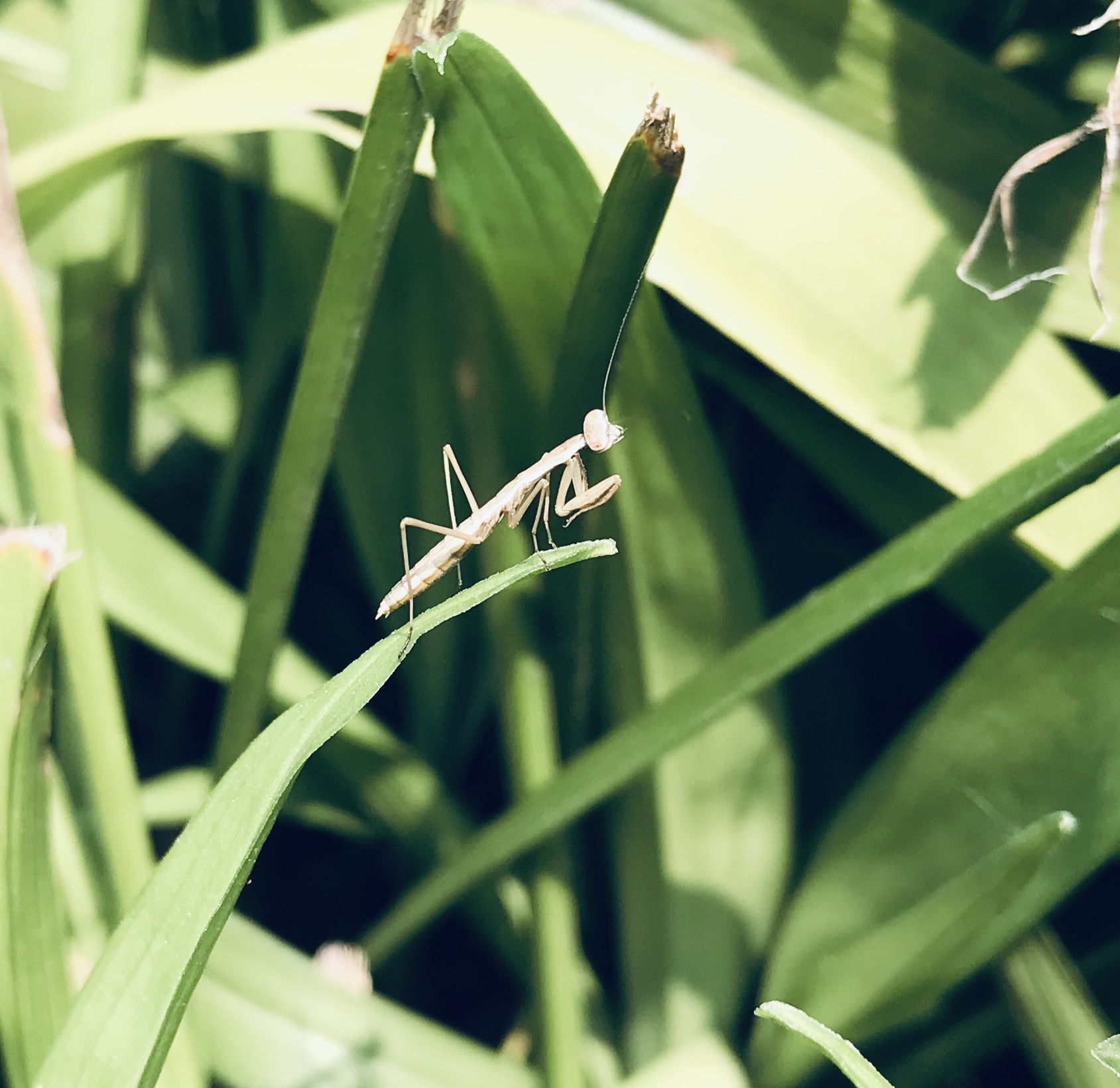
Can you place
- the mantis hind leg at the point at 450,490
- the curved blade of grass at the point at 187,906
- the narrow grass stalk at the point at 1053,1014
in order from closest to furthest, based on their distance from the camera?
1. the curved blade of grass at the point at 187,906
2. the narrow grass stalk at the point at 1053,1014
3. the mantis hind leg at the point at 450,490

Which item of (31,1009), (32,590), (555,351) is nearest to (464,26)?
(555,351)


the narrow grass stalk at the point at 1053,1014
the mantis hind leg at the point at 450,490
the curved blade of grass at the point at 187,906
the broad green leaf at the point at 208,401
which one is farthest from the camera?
the broad green leaf at the point at 208,401

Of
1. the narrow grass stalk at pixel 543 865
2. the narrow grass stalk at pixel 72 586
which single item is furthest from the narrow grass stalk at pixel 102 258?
the narrow grass stalk at pixel 543 865

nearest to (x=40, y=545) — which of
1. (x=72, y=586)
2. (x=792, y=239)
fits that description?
(x=72, y=586)

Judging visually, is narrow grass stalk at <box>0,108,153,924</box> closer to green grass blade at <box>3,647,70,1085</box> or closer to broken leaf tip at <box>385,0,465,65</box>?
green grass blade at <box>3,647,70,1085</box>

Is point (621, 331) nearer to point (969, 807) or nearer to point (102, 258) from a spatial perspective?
point (969, 807)

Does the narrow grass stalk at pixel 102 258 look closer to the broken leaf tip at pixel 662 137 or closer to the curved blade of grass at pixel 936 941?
the broken leaf tip at pixel 662 137
